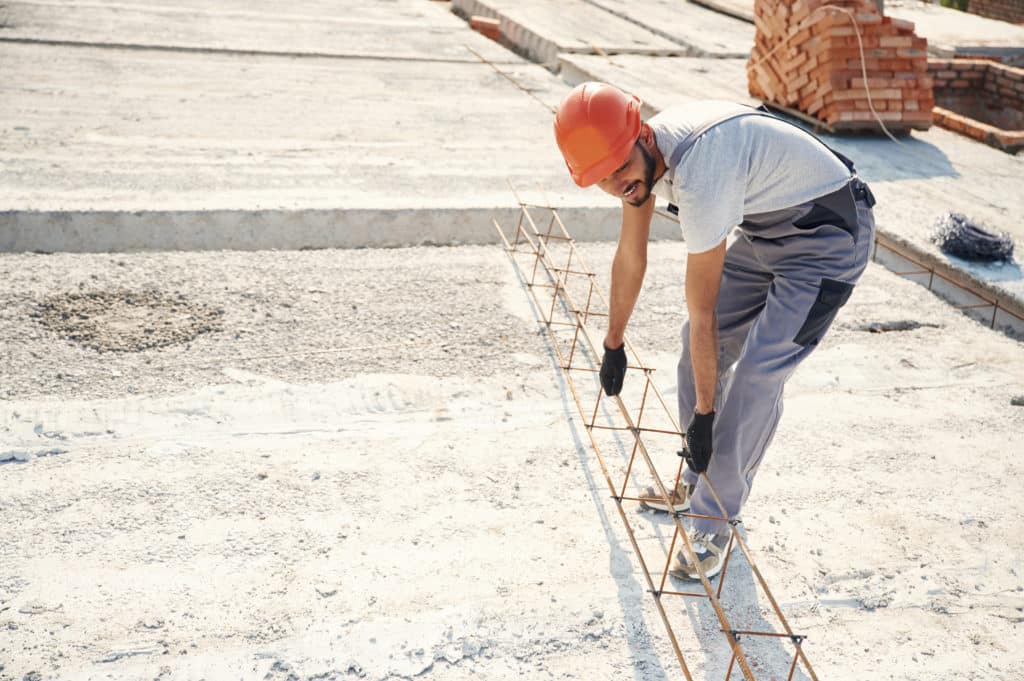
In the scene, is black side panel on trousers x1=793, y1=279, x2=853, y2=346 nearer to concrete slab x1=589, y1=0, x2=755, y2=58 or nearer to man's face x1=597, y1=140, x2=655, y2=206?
man's face x1=597, y1=140, x2=655, y2=206

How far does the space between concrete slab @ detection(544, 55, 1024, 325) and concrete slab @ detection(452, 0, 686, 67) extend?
2.82 feet

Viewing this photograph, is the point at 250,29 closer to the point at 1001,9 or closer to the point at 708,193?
the point at 708,193

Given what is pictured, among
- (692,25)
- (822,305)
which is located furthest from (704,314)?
(692,25)

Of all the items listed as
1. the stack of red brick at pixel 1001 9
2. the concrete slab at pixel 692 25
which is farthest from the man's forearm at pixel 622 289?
the stack of red brick at pixel 1001 9

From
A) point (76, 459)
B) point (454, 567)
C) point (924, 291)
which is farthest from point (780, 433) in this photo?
point (76, 459)

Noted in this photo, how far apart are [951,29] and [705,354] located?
1087cm

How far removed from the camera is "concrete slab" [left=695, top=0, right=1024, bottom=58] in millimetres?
10672

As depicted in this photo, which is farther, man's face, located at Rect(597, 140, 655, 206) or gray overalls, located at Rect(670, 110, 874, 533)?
gray overalls, located at Rect(670, 110, 874, 533)

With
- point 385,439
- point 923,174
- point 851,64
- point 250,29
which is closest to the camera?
point 385,439

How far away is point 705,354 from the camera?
2.73 meters

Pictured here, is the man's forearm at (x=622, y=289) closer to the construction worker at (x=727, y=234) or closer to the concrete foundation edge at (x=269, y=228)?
the construction worker at (x=727, y=234)

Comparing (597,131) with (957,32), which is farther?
(957,32)

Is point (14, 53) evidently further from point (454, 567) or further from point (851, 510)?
point (851, 510)

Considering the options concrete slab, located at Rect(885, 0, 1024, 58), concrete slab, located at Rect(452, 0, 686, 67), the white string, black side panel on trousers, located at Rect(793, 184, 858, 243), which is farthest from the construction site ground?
concrete slab, located at Rect(885, 0, 1024, 58)
